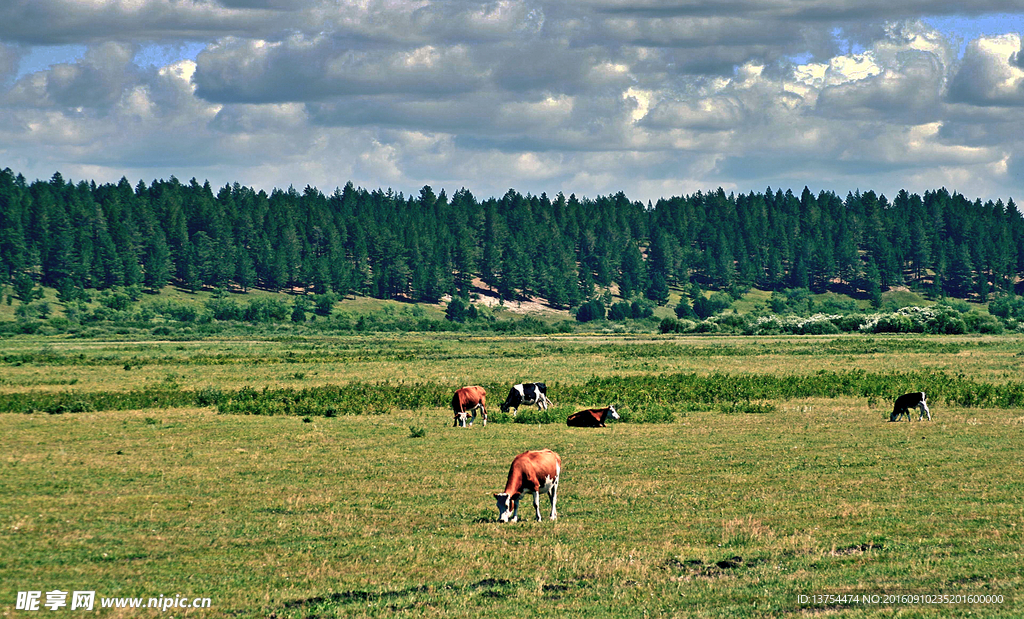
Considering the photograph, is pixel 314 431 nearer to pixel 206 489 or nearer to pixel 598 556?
pixel 206 489

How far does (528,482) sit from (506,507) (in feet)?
2.04

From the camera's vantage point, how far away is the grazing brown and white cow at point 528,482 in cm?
1803

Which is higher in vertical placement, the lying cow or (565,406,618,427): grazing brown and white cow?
the lying cow

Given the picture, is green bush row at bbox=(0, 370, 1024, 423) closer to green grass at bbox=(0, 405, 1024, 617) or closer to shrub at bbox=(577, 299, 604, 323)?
green grass at bbox=(0, 405, 1024, 617)

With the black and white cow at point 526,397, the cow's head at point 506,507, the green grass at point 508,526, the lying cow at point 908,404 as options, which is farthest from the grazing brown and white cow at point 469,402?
the cow's head at point 506,507

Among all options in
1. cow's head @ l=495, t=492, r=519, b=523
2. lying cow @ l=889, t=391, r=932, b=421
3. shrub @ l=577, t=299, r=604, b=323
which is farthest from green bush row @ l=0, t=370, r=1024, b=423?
shrub @ l=577, t=299, r=604, b=323

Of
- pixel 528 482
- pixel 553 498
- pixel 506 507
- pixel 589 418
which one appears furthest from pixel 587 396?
pixel 506 507

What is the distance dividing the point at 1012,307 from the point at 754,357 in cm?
12953

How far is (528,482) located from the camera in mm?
18219

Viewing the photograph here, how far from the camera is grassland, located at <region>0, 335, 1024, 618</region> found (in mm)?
13711

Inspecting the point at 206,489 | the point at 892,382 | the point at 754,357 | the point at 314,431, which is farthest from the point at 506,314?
the point at 206,489

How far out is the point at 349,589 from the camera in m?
14.0

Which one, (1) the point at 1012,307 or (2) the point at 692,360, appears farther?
(1) the point at 1012,307

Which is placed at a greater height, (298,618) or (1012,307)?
(1012,307)
